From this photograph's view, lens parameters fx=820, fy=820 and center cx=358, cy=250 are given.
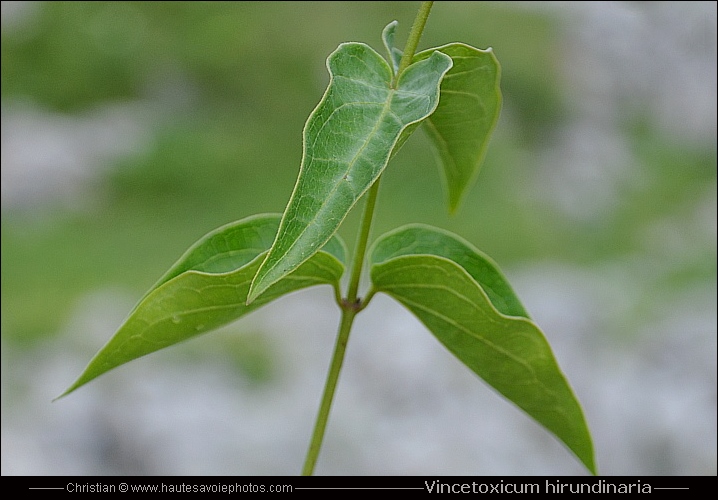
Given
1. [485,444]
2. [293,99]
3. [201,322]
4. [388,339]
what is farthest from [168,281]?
[293,99]

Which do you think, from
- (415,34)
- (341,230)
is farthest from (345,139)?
(341,230)

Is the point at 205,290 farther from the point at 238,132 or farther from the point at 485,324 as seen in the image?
the point at 238,132

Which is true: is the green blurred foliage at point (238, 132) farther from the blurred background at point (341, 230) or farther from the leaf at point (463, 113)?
the leaf at point (463, 113)

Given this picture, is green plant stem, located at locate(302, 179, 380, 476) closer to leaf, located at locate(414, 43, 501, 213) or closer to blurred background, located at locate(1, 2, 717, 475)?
leaf, located at locate(414, 43, 501, 213)

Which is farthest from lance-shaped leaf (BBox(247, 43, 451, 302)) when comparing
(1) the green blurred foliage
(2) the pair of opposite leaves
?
(1) the green blurred foliage

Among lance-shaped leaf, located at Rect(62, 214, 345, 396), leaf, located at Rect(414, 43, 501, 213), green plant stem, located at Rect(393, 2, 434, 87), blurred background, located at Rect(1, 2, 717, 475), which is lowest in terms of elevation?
lance-shaped leaf, located at Rect(62, 214, 345, 396)

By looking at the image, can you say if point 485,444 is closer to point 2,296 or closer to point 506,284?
point 2,296

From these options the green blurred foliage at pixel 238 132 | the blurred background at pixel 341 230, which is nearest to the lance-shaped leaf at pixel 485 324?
the blurred background at pixel 341 230

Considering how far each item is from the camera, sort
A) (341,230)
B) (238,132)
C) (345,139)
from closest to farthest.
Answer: (345,139) < (341,230) < (238,132)
